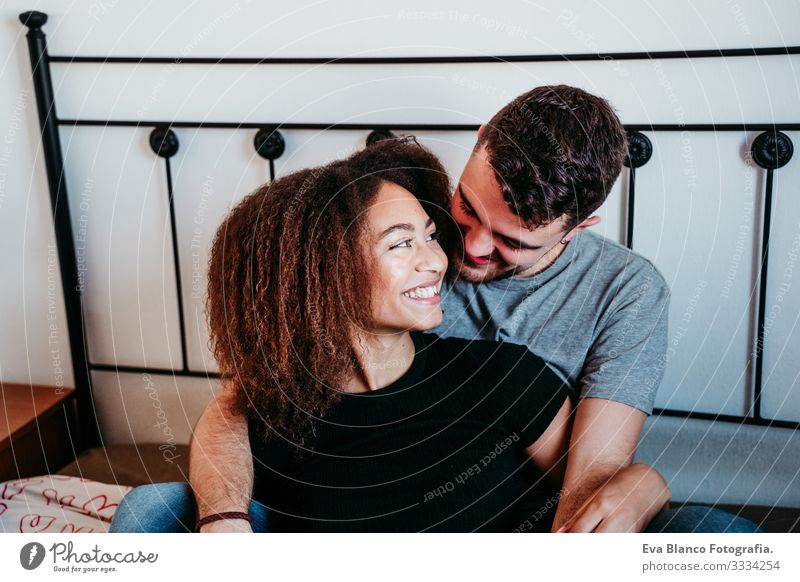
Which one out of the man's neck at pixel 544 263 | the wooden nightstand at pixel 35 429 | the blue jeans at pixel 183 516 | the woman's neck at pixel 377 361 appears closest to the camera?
the blue jeans at pixel 183 516

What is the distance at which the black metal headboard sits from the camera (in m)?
1.03

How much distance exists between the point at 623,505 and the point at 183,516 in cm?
51

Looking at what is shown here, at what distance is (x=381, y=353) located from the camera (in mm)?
969

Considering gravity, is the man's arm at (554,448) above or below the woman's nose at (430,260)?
below

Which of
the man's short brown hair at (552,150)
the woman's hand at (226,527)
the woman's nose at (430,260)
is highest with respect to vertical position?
the man's short brown hair at (552,150)

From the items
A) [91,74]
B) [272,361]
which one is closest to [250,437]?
[272,361]

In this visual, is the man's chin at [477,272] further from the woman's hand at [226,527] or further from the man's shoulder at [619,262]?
the woman's hand at [226,527]

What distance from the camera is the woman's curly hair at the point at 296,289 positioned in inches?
36.6

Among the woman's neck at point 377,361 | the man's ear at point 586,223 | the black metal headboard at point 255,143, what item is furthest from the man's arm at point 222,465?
the man's ear at point 586,223

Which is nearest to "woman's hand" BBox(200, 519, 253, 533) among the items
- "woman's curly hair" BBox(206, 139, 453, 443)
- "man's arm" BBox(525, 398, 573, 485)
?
"woman's curly hair" BBox(206, 139, 453, 443)

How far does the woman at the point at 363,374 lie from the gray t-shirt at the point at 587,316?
0.19 ft

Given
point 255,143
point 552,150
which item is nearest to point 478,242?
point 552,150

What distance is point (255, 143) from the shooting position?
121 centimetres

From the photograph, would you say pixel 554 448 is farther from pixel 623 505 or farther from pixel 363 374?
pixel 363 374
